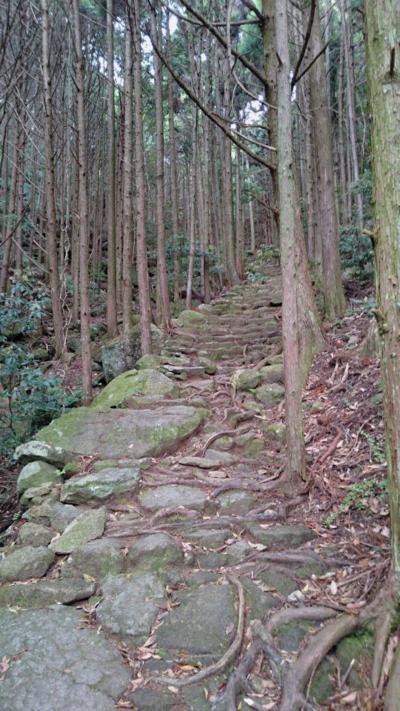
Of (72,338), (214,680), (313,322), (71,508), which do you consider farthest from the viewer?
(72,338)

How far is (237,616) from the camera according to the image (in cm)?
269

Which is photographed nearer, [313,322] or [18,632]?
[18,632]

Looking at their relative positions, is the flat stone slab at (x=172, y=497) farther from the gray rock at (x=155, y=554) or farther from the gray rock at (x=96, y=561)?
the gray rock at (x=96, y=561)

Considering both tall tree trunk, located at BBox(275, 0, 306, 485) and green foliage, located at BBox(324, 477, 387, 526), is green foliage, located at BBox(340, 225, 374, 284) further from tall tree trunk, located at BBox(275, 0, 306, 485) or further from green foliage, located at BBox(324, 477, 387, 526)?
green foliage, located at BBox(324, 477, 387, 526)

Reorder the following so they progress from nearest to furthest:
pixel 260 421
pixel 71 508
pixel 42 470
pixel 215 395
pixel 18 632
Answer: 1. pixel 18 632
2. pixel 71 508
3. pixel 42 470
4. pixel 260 421
5. pixel 215 395

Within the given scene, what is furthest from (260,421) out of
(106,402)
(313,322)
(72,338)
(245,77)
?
(245,77)

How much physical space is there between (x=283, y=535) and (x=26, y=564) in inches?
71.3

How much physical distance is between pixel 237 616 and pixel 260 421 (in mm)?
3003

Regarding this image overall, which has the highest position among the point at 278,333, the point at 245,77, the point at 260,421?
the point at 245,77

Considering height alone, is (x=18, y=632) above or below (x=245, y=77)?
below

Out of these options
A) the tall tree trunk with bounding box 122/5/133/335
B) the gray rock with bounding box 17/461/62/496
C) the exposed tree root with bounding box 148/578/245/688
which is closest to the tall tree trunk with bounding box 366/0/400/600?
the exposed tree root with bounding box 148/578/245/688

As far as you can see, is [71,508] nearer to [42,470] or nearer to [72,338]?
[42,470]

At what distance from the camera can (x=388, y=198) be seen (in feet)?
7.39

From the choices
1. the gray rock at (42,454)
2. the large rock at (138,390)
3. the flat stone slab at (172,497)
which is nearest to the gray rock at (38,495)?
the gray rock at (42,454)
